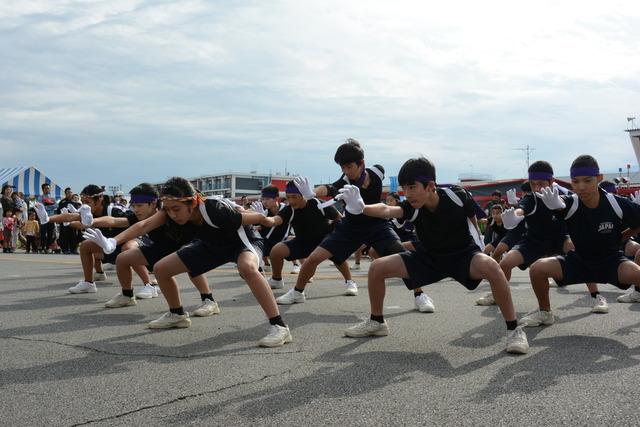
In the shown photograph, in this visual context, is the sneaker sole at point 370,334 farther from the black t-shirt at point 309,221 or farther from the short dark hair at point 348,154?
the black t-shirt at point 309,221

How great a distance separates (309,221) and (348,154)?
6.49 ft

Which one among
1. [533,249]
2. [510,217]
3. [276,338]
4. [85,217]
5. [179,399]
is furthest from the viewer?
[85,217]

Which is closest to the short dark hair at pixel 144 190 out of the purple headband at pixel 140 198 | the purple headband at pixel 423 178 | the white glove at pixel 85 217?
the purple headband at pixel 140 198

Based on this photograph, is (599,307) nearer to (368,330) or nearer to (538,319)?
(538,319)

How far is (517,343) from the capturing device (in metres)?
4.58

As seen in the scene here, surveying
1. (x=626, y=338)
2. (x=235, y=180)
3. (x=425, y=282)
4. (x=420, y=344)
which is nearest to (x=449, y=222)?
(x=425, y=282)

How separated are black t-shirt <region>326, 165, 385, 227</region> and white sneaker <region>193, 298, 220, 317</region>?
1974mm

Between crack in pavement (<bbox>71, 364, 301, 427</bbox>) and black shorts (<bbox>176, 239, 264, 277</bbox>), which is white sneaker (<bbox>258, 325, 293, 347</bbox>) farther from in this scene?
black shorts (<bbox>176, 239, 264, 277</bbox>)

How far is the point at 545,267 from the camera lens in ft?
18.5

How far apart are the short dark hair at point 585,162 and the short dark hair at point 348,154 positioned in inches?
99.6

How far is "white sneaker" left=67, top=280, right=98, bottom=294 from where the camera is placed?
850cm

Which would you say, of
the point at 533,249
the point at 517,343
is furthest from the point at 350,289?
the point at 517,343

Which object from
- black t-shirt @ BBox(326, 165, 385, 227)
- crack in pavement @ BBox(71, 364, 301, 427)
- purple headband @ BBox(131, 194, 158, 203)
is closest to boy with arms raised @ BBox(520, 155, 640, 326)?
black t-shirt @ BBox(326, 165, 385, 227)

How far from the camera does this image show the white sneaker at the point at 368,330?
17.3 ft
